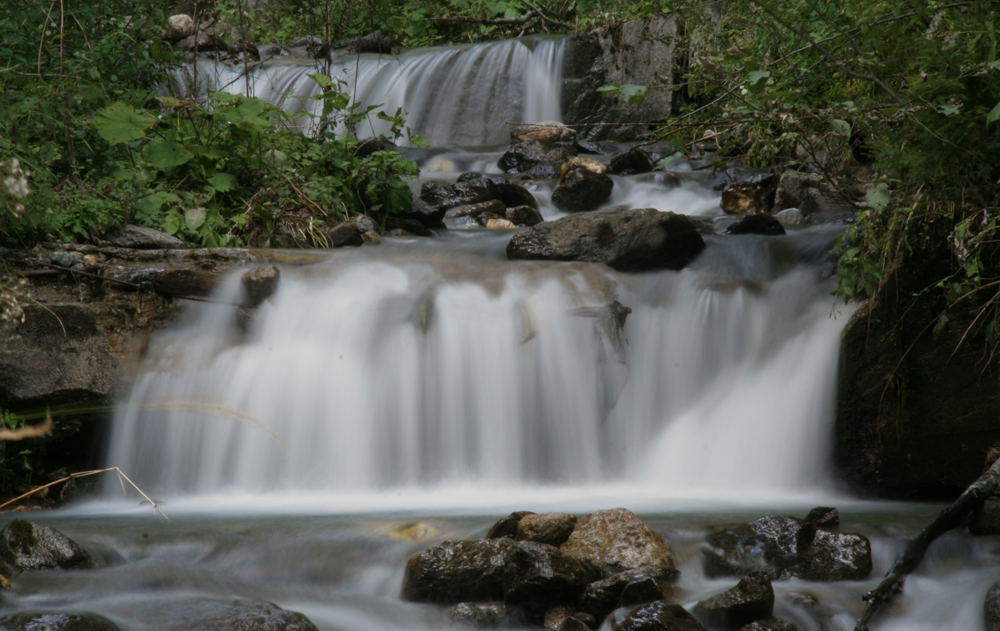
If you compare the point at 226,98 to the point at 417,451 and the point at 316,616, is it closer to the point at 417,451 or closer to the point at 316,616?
the point at 417,451

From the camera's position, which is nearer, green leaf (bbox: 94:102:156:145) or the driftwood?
the driftwood

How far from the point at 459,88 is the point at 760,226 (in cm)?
676

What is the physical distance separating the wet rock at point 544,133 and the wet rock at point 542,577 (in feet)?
25.2

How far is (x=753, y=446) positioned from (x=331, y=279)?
2.95 metres

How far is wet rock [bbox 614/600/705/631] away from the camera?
235 cm

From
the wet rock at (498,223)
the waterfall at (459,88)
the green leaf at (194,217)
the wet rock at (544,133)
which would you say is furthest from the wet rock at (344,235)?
the waterfall at (459,88)

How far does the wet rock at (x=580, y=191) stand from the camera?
7.68 metres

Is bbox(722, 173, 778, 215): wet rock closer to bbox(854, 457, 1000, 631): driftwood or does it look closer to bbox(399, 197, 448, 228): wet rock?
bbox(399, 197, 448, 228): wet rock

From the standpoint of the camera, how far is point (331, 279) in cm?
508

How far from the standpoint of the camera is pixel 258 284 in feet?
15.6

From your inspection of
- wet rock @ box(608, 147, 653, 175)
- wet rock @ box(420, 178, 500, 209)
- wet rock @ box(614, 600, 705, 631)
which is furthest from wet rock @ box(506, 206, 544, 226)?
wet rock @ box(614, 600, 705, 631)

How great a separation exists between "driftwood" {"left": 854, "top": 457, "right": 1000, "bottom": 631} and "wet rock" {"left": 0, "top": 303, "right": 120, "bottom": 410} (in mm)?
4041

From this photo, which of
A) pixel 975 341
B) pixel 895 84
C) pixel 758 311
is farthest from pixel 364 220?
pixel 975 341

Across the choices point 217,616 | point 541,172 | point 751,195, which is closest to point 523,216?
point 541,172
